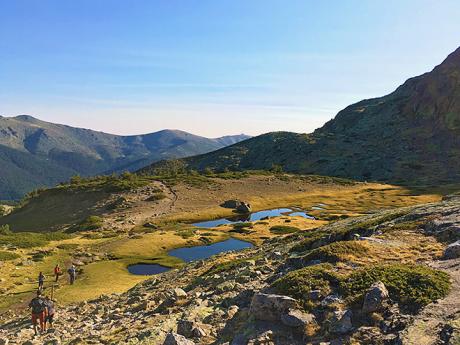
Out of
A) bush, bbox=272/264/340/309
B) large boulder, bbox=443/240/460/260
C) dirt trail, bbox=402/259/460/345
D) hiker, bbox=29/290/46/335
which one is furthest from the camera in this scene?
hiker, bbox=29/290/46/335

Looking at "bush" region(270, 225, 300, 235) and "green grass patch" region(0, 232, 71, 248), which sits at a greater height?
"green grass patch" region(0, 232, 71, 248)

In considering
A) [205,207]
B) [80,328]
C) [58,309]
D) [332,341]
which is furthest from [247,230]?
[332,341]

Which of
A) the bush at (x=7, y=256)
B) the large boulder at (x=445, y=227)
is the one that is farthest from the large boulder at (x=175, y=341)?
the bush at (x=7, y=256)

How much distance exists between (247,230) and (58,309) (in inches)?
1838

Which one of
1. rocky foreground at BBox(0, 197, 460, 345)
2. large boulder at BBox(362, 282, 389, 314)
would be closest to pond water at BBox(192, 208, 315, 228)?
rocky foreground at BBox(0, 197, 460, 345)

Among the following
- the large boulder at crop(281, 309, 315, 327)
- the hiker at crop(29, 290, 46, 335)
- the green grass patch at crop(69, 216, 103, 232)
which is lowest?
the green grass patch at crop(69, 216, 103, 232)

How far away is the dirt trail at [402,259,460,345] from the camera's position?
10562 mm

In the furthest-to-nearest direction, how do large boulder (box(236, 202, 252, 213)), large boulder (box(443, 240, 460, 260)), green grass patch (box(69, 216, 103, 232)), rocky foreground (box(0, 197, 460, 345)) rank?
large boulder (box(236, 202, 252, 213)), green grass patch (box(69, 216, 103, 232)), large boulder (box(443, 240, 460, 260)), rocky foreground (box(0, 197, 460, 345))

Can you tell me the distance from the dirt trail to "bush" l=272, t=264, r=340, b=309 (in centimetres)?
311

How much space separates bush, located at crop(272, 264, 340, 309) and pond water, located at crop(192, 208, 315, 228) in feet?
222

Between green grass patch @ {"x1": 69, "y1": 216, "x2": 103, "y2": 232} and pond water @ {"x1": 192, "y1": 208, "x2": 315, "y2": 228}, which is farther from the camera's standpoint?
pond water @ {"x1": 192, "y1": 208, "x2": 315, "y2": 228}

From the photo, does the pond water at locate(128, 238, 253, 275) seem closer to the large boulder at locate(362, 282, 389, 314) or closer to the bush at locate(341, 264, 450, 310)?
the bush at locate(341, 264, 450, 310)

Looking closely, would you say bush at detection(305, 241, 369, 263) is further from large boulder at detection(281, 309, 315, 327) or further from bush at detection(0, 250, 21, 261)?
bush at detection(0, 250, 21, 261)

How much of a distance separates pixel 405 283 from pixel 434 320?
193cm
